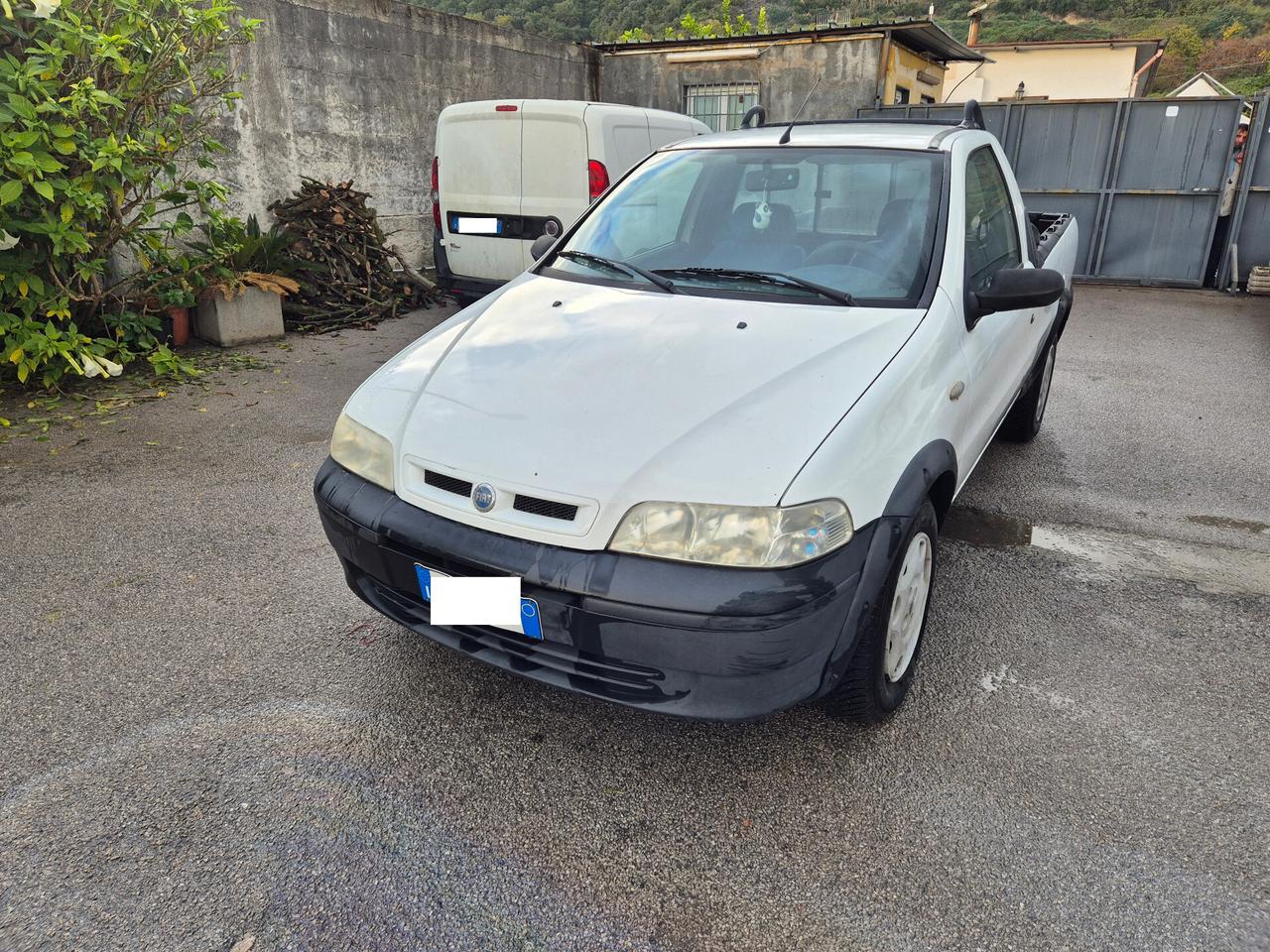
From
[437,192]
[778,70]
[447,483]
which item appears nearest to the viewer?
[447,483]

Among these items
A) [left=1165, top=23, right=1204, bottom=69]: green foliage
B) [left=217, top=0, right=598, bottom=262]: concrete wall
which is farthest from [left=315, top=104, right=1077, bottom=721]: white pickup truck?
[left=1165, top=23, right=1204, bottom=69]: green foliage

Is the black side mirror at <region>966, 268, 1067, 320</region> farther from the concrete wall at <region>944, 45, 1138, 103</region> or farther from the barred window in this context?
the concrete wall at <region>944, 45, 1138, 103</region>

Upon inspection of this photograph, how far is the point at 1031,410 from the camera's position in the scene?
15.3ft

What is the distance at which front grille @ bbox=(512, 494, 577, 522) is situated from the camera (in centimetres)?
196

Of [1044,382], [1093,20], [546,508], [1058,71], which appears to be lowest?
[1044,382]

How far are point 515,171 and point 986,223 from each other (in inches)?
191

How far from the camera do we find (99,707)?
2500 mm

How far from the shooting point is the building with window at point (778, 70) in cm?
1220

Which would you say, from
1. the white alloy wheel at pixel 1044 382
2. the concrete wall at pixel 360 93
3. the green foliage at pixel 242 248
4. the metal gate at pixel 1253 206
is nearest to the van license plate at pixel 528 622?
the white alloy wheel at pixel 1044 382

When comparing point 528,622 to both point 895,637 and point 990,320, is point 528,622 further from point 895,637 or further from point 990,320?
point 990,320

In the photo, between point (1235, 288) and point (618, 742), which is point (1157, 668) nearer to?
point (618, 742)

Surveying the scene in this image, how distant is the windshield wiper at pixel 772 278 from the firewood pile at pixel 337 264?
18.5 ft

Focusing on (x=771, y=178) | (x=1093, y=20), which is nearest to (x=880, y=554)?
(x=771, y=178)

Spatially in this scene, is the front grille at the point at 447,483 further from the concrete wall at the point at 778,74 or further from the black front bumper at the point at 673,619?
the concrete wall at the point at 778,74
